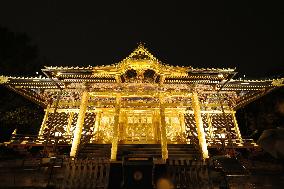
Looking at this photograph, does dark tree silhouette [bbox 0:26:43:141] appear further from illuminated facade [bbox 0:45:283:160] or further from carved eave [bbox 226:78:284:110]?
carved eave [bbox 226:78:284:110]

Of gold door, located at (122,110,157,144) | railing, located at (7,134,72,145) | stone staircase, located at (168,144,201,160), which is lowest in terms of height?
stone staircase, located at (168,144,201,160)

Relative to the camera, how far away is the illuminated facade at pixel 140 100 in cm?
1387

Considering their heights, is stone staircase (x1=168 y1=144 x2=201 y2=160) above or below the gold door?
below

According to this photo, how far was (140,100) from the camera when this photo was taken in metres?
18.9

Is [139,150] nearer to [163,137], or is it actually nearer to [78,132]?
[163,137]

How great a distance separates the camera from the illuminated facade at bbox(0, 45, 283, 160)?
13.9m

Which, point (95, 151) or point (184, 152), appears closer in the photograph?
point (184, 152)

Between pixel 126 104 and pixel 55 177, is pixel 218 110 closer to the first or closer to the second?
pixel 126 104

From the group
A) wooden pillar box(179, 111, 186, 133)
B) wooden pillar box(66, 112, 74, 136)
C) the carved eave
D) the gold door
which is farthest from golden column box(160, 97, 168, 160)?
wooden pillar box(66, 112, 74, 136)

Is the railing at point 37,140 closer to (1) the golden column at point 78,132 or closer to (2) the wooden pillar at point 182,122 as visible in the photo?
(1) the golden column at point 78,132

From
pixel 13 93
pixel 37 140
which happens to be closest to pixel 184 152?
pixel 37 140

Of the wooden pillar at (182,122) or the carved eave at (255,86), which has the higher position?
the carved eave at (255,86)

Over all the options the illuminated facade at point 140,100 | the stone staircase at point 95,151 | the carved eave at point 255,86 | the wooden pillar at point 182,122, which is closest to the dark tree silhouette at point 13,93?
the illuminated facade at point 140,100

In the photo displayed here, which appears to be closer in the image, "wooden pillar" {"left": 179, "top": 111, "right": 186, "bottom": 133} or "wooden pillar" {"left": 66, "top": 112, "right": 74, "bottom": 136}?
"wooden pillar" {"left": 66, "top": 112, "right": 74, "bottom": 136}
